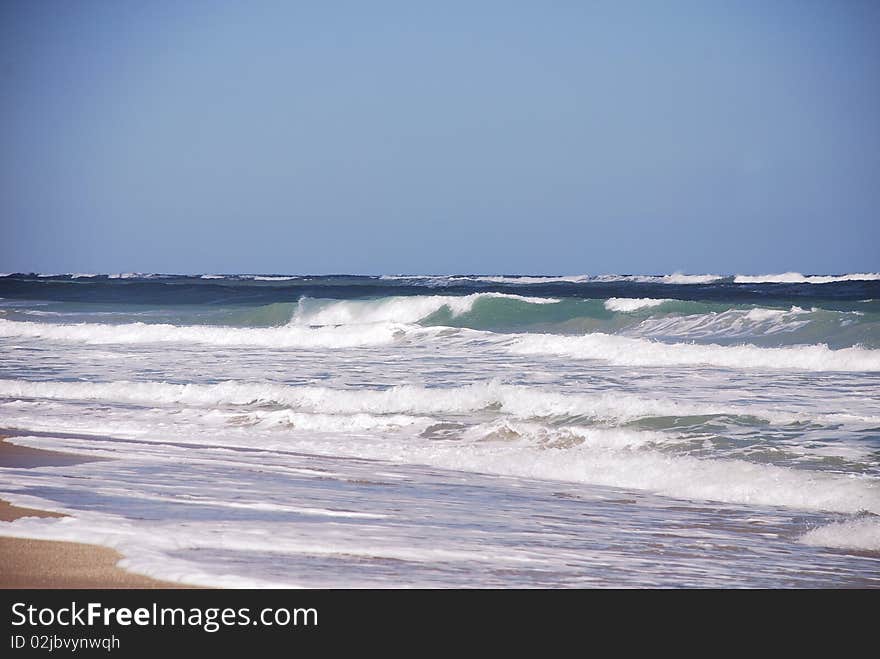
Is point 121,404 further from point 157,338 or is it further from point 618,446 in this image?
point 157,338

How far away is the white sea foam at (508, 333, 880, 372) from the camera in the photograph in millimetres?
12312

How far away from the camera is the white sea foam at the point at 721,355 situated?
12312mm

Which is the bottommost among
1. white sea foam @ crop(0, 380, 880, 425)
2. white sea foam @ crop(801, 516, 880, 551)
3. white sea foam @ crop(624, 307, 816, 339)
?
white sea foam @ crop(801, 516, 880, 551)

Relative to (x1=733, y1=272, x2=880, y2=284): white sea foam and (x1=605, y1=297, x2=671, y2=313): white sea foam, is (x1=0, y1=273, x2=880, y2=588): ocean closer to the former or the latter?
(x1=605, y1=297, x2=671, y2=313): white sea foam

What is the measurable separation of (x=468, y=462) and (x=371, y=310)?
815 inches

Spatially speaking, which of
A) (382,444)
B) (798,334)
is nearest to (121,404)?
(382,444)

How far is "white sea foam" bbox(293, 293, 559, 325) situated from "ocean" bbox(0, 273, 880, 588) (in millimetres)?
9738

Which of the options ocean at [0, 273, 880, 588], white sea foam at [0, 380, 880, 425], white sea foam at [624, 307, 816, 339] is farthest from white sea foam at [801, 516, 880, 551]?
white sea foam at [624, 307, 816, 339]

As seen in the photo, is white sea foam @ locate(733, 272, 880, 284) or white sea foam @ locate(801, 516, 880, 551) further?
white sea foam @ locate(733, 272, 880, 284)

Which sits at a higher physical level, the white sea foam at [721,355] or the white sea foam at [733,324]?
the white sea foam at [733,324]

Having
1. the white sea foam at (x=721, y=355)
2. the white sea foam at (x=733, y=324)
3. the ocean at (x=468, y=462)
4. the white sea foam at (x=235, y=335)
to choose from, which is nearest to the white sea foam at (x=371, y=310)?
the white sea foam at (x=733, y=324)

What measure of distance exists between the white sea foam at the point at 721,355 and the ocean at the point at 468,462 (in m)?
0.05

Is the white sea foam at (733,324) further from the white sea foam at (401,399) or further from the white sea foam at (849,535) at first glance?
the white sea foam at (849,535)
